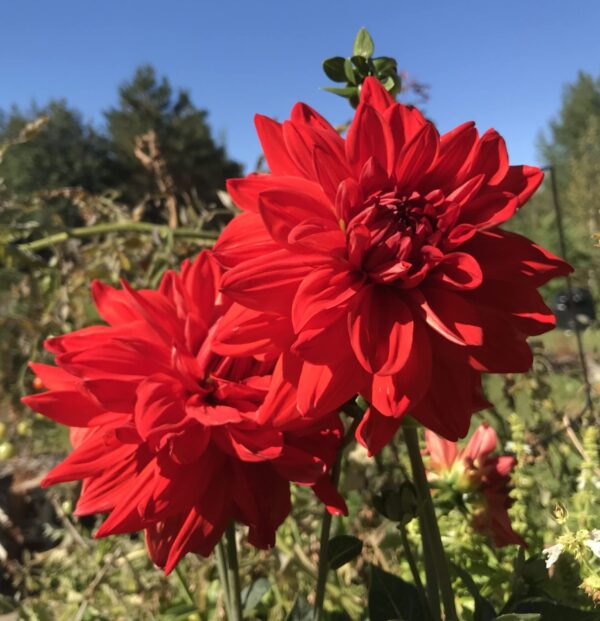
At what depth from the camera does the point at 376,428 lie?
310 mm

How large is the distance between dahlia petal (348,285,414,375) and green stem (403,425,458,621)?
67 millimetres

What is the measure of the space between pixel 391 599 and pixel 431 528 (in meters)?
0.13

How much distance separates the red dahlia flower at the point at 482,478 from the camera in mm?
472

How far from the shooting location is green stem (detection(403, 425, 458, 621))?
0.35 m

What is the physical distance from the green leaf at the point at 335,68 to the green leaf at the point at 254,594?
18.6 inches

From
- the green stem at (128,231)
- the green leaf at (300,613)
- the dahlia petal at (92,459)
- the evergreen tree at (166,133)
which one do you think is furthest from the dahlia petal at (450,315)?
the evergreen tree at (166,133)

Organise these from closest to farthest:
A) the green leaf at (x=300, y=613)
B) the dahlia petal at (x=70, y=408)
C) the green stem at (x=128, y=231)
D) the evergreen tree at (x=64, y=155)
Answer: the dahlia petal at (x=70, y=408) < the green leaf at (x=300, y=613) < the green stem at (x=128, y=231) < the evergreen tree at (x=64, y=155)

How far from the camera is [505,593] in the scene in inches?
20.0

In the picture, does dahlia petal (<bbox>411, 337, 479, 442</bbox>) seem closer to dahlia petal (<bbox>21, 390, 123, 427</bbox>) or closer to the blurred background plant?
the blurred background plant

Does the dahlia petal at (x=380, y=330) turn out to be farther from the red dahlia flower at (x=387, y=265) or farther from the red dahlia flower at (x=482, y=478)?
the red dahlia flower at (x=482, y=478)

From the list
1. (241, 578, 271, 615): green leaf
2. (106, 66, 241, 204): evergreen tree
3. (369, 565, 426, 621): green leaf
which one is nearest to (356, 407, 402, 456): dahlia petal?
(369, 565, 426, 621): green leaf

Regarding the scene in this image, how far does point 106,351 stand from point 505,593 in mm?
414

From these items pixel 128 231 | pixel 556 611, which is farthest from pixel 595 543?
pixel 128 231

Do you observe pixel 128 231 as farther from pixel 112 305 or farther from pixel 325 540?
pixel 325 540
